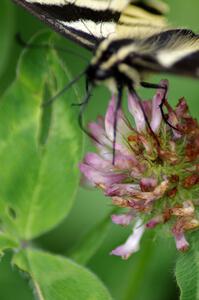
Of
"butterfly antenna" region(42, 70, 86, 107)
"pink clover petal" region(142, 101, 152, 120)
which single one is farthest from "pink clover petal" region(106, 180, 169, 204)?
"butterfly antenna" region(42, 70, 86, 107)

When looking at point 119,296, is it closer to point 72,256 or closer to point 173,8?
point 72,256

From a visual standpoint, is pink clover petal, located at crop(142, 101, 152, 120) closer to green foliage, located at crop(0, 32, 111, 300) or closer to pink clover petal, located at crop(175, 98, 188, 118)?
pink clover petal, located at crop(175, 98, 188, 118)

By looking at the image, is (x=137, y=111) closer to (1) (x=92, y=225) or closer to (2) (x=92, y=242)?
(2) (x=92, y=242)

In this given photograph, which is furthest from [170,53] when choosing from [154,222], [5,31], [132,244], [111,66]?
[5,31]

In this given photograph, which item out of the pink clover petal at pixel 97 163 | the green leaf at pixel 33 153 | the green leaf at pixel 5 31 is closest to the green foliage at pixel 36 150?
the green leaf at pixel 33 153

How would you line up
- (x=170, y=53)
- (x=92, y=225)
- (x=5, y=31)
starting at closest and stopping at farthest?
(x=170, y=53)
(x=92, y=225)
(x=5, y=31)
